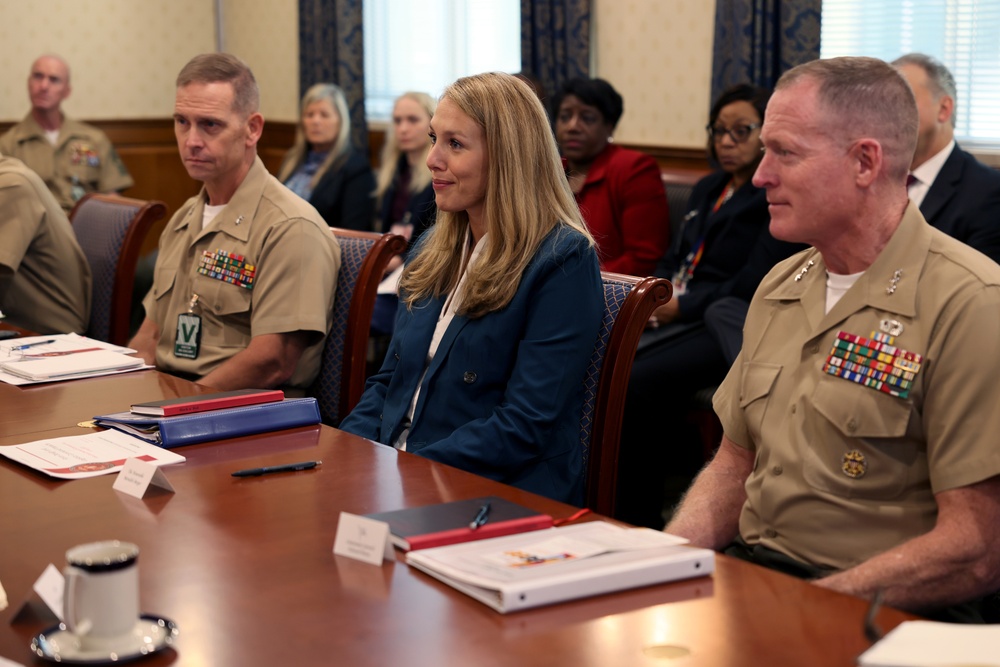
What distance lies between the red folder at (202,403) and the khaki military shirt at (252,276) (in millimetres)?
711

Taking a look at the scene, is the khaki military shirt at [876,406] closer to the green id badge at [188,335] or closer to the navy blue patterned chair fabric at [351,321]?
the navy blue patterned chair fabric at [351,321]

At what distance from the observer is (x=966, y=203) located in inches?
139

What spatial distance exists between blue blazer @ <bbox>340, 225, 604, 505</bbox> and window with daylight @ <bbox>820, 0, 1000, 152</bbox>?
2.73 metres

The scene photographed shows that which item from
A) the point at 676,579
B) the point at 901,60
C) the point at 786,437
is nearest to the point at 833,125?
the point at 786,437

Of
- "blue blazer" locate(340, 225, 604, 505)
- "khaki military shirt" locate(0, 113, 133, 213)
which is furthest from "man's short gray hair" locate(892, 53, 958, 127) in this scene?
"khaki military shirt" locate(0, 113, 133, 213)

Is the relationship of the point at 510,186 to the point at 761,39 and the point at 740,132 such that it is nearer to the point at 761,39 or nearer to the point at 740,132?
the point at 740,132

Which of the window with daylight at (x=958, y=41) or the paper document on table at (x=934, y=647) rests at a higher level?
the window with daylight at (x=958, y=41)

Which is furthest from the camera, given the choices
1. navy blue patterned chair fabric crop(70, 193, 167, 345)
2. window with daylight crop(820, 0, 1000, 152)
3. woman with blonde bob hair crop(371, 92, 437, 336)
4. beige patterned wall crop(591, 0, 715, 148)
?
woman with blonde bob hair crop(371, 92, 437, 336)

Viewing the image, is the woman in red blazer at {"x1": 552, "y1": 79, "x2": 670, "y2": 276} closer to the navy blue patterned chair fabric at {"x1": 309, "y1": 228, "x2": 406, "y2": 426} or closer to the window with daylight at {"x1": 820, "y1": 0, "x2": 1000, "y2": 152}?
the window with daylight at {"x1": 820, "y1": 0, "x2": 1000, "y2": 152}

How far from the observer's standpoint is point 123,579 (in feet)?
3.97

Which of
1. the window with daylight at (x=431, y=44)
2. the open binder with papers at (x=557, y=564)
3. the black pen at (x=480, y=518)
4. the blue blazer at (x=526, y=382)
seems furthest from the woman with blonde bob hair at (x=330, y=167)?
the open binder with papers at (x=557, y=564)

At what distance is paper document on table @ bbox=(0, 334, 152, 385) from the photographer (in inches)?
103

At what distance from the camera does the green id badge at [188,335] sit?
10.2 feet

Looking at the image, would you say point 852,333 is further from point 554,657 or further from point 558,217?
point 554,657
